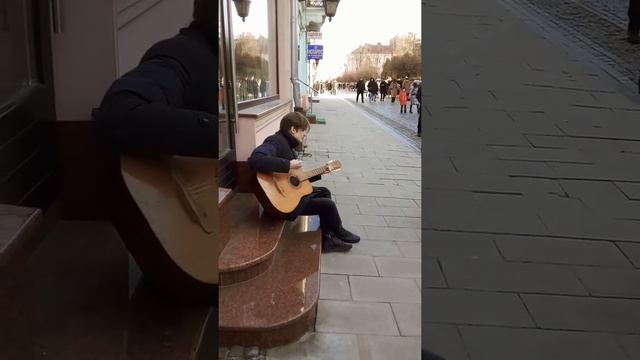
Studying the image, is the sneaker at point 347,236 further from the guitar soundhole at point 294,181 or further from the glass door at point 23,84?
the glass door at point 23,84

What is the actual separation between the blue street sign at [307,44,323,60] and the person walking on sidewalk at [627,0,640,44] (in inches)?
59.4

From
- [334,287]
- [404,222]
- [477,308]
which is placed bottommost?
[477,308]

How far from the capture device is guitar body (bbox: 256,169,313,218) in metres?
0.76

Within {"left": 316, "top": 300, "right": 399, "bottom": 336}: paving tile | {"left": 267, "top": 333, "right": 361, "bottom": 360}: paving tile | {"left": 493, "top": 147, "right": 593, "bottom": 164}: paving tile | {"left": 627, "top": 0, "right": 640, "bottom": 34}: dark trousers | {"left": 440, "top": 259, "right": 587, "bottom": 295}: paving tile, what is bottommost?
{"left": 440, "top": 259, "right": 587, "bottom": 295}: paving tile

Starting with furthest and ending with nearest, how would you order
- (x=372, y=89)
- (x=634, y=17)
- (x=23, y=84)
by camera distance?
1. (x=634, y=17)
2. (x=372, y=89)
3. (x=23, y=84)

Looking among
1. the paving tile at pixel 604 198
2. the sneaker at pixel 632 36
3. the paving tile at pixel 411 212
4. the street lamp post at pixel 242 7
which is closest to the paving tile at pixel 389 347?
the paving tile at pixel 411 212

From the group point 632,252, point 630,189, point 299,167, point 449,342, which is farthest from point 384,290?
point 630,189

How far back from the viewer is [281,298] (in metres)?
0.87

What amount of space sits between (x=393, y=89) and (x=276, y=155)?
24cm

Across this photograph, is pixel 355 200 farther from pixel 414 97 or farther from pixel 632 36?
pixel 632 36

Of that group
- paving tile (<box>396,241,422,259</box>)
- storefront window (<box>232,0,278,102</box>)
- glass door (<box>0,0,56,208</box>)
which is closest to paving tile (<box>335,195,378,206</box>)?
paving tile (<box>396,241,422,259</box>)

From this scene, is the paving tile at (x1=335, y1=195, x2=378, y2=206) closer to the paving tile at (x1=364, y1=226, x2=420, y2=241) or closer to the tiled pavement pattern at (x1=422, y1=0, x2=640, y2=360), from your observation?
the paving tile at (x1=364, y1=226, x2=420, y2=241)

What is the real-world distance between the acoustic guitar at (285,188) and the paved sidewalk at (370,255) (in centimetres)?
1

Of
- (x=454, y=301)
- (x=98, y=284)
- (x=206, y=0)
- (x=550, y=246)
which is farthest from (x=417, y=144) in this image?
(x=550, y=246)
